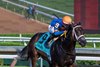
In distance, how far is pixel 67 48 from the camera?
7758 millimetres

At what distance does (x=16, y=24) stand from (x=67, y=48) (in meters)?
21.2

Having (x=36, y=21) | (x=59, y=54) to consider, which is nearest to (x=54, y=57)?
(x=59, y=54)

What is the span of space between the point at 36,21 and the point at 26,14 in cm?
89

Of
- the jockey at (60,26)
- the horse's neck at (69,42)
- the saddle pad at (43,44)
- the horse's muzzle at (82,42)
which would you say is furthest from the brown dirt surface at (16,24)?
the horse's muzzle at (82,42)

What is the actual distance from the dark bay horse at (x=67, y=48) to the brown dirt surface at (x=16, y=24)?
784 inches

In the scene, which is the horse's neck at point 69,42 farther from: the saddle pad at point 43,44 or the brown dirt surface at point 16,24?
the brown dirt surface at point 16,24

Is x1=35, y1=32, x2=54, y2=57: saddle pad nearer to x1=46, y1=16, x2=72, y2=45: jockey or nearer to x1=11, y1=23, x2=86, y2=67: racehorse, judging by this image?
x1=46, y1=16, x2=72, y2=45: jockey

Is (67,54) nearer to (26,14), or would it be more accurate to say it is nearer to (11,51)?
(11,51)

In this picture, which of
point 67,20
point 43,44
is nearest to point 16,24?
point 43,44

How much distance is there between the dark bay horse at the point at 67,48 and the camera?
24.8 ft

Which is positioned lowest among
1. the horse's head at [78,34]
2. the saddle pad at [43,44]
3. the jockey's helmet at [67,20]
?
the saddle pad at [43,44]

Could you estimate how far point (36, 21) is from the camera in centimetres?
2802

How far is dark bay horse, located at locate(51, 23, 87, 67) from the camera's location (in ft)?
24.8

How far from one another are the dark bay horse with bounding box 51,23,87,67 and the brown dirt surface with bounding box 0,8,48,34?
65.3 feet
